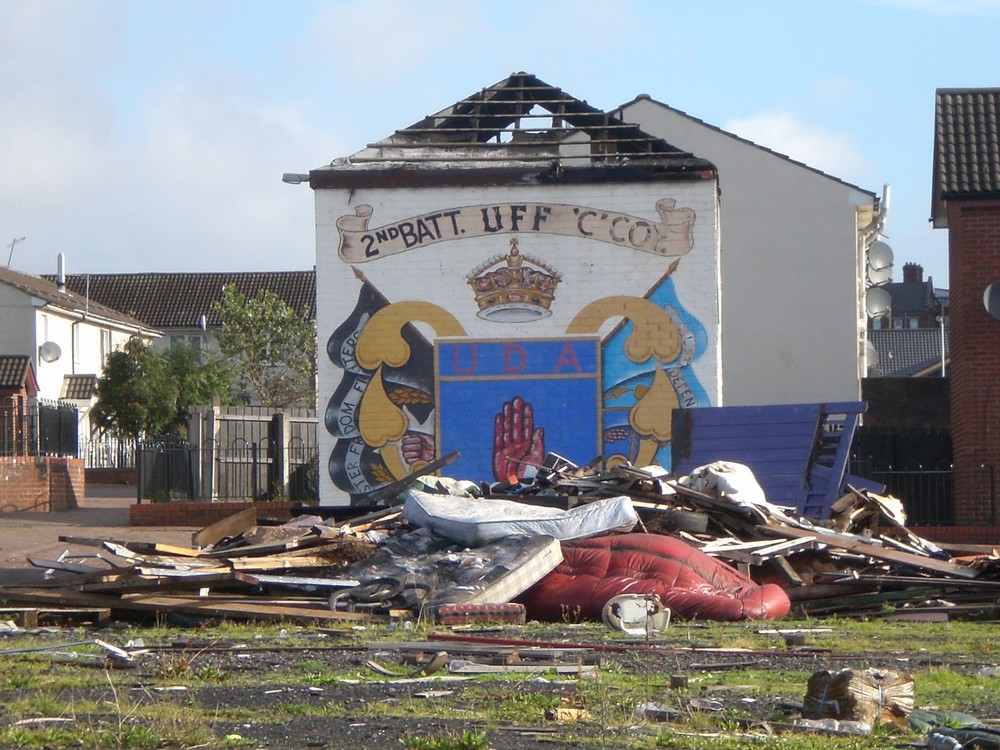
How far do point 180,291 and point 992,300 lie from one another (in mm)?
57492

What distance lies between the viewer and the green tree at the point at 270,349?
1917 inches

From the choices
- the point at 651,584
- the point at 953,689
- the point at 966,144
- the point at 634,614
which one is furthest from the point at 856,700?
the point at 966,144

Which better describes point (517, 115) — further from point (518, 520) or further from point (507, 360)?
point (518, 520)

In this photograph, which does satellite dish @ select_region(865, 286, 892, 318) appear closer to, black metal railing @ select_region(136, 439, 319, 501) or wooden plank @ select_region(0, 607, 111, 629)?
black metal railing @ select_region(136, 439, 319, 501)

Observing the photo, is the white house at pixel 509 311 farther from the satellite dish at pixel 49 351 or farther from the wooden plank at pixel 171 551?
the satellite dish at pixel 49 351

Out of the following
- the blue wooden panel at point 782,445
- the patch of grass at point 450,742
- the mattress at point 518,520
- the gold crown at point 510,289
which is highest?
the gold crown at point 510,289

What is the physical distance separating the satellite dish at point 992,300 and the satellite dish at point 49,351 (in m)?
36.2

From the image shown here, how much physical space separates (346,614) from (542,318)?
34.3 ft

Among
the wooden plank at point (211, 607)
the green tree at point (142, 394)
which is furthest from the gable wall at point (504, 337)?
the green tree at point (142, 394)

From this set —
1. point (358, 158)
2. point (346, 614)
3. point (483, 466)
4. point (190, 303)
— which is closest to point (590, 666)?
point (346, 614)

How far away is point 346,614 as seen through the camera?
10789 millimetres

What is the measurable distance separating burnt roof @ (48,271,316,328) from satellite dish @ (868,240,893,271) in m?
37.2

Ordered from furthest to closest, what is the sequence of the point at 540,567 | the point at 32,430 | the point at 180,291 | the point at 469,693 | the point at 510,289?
1. the point at 180,291
2. the point at 32,430
3. the point at 510,289
4. the point at 540,567
5. the point at 469,693

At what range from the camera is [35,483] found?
25062 millimetres
